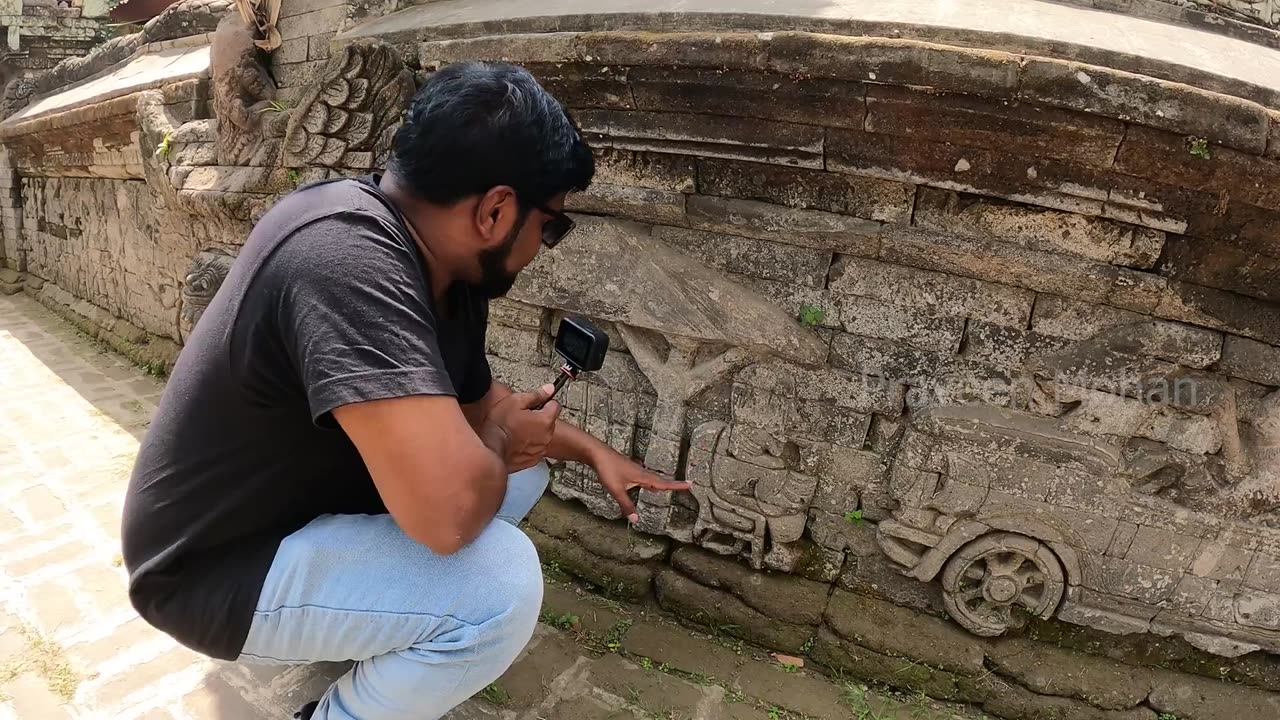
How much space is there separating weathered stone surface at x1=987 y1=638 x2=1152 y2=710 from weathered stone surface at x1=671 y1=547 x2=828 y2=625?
70cm

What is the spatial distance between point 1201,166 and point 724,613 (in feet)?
7.66

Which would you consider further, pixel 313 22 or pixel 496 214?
pixel 313 22

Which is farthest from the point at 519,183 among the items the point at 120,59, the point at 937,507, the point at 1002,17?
the point at 120,59

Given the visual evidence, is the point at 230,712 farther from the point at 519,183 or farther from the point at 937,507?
the point at 937,507

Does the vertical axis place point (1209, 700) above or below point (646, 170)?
below

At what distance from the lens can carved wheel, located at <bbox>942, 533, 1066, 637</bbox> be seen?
2.60 meters

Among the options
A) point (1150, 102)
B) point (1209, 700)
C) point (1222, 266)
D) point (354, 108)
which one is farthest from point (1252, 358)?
point (354, 108)

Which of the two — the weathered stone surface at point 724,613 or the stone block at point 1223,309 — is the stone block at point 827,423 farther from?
the stone block at point 1223,309

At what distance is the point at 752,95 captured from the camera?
2461 mm

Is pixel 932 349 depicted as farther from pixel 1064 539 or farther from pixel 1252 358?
pixel 1252 358

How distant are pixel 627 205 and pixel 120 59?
841cm

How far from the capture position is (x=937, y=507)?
264 cm

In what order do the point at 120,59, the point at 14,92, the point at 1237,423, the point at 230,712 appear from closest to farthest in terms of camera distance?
the point at 230,712 → the point at 1237,423 → the point at 120,59 → the point at 14,92

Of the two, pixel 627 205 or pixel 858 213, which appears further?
pixel 627 205
